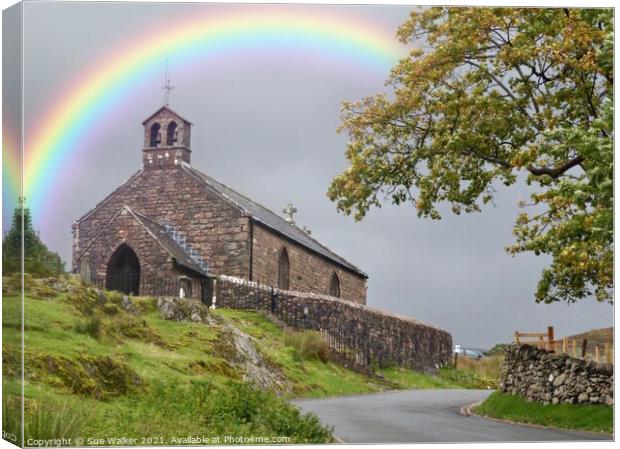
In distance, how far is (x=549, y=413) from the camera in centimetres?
2231

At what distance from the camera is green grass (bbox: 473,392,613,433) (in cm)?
2094

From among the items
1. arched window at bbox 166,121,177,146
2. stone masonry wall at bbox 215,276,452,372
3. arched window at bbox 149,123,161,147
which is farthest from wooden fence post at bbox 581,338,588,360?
arched window at bbox 149,123,161,147

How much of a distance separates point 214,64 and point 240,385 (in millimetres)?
5682

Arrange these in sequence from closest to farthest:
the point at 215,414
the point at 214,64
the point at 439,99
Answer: the point at 215,414 → the point at 214,64 → the point at 439,99

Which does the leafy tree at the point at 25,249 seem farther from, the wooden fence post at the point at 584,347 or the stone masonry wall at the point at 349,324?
the wooden fence post at the point at 584,347

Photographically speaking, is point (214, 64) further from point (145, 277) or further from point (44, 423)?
point (44, 423)

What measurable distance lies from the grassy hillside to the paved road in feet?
2.52

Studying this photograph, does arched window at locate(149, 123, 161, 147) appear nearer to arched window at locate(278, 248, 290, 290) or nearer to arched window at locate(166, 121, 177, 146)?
arched window at locate(166, 121, 177, 146)

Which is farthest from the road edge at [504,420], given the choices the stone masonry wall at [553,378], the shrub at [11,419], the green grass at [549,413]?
the shrub at [11,419]

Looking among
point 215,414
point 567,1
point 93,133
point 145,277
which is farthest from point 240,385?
point 567,1

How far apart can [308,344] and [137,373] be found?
498cm

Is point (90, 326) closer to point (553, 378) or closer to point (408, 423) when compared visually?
point (408, 423)

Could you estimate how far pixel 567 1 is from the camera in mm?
20688

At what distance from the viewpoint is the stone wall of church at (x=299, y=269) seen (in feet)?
72.3
